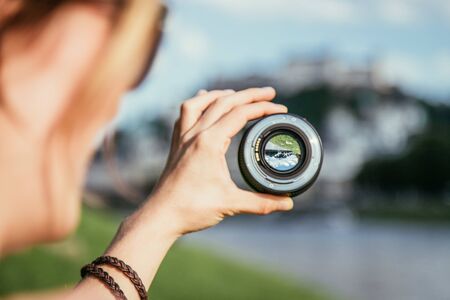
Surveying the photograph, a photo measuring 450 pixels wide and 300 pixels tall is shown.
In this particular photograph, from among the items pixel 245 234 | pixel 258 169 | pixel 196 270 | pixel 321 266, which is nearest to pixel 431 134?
pixel 245 234

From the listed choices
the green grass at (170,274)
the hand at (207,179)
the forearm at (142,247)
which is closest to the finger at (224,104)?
the hand at (207,179)

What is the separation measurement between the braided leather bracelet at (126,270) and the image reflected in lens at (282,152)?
23cm

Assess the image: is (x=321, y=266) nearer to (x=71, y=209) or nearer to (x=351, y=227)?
(x=71, y=209)

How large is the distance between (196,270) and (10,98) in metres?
7.66

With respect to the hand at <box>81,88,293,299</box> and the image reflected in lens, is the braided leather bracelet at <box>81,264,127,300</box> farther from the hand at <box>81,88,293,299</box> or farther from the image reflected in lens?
the image reflected in lens

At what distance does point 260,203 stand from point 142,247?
14cm

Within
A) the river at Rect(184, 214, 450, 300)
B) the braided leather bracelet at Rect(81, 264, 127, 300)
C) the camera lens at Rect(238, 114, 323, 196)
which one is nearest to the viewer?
the braided leather bracelet at Rect(81, 264, 127, 300)

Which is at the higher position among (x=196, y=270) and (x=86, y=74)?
(x=86, y=74)

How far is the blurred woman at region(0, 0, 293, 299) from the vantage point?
3.29 feet

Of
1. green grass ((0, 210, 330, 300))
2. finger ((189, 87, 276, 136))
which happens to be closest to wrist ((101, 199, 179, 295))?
finger ((189, 87, 276, 136))

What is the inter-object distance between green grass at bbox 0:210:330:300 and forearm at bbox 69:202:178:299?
5.01m

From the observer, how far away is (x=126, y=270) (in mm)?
991

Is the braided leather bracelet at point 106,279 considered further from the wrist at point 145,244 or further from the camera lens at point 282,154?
the camera lens at point 282,154

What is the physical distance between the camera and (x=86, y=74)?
1.11 meters
